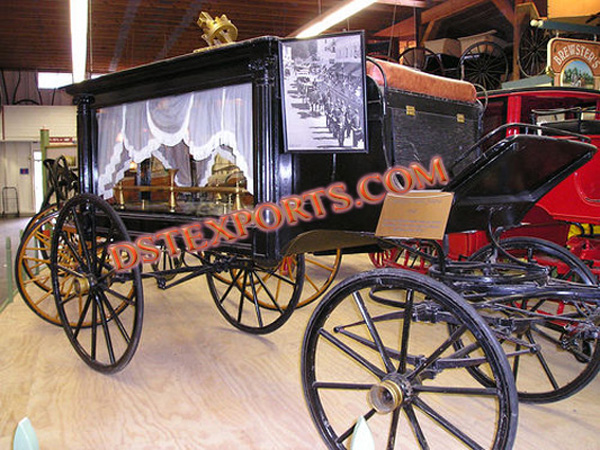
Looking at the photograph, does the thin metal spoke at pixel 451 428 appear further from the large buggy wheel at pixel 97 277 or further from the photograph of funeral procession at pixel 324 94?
the large buggy wheel at pixel 97 277

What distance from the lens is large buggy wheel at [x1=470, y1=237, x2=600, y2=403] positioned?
1.82 meters

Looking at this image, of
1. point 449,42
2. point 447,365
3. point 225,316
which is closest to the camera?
point 447,365

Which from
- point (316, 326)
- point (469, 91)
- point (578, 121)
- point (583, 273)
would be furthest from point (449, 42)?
point (316, 326)

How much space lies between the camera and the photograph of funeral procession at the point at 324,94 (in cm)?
196

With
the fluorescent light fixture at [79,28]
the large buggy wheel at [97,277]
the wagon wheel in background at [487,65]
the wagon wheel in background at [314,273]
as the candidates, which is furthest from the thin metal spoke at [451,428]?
the wagon wheel in background at [487,65]

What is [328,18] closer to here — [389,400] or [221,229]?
[221,229]

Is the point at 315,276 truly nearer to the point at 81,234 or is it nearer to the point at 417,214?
the point at 81,234

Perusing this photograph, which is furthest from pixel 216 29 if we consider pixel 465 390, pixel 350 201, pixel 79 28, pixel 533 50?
pixel 533 50

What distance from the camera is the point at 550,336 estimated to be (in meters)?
2.32

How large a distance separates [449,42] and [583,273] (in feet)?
22.1

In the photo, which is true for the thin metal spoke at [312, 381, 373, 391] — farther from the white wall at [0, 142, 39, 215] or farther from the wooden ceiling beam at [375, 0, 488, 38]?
the white wall at [0, 142, 39, 215]

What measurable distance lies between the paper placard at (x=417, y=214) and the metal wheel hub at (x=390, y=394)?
49 centimetres

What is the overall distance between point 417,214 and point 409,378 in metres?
0.55

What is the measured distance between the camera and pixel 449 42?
8.05m
